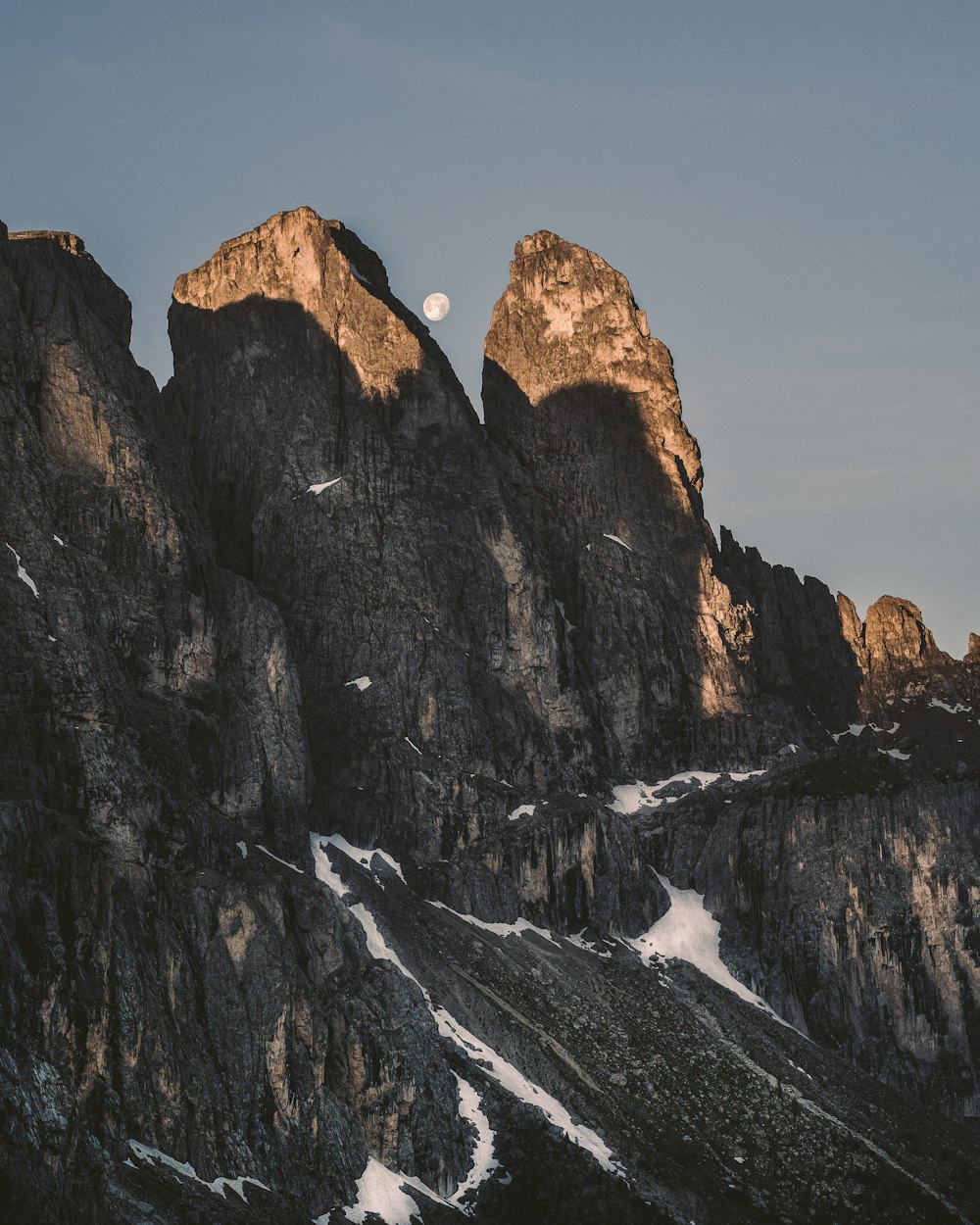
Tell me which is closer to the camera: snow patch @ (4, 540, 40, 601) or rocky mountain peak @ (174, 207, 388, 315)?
snow patch @ (4, 540, 40, 601)

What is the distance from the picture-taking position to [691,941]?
153m

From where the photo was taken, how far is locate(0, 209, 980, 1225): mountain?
10438cm

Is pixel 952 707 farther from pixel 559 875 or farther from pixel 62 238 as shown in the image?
pixel 62 238

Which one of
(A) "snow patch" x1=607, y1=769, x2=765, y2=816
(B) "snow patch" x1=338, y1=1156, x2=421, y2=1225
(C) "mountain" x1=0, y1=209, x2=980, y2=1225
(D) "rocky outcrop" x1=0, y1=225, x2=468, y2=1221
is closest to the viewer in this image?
(D) "rocky outcrop" x1=0, y1=225, x2=468, y2=1221

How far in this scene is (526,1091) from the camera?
117938 mm

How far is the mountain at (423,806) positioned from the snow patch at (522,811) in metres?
0.71

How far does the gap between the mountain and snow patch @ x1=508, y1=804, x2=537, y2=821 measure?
2.33 feet

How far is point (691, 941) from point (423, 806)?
89.8 ft

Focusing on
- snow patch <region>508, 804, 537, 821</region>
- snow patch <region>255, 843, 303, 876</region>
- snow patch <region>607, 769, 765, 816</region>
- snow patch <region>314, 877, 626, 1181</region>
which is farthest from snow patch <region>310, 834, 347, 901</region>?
snow patch <region>607, 769, 765, 816</region>

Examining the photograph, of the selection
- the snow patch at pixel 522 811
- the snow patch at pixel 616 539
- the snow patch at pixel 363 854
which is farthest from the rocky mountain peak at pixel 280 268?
the snow patch at pixel 363 854

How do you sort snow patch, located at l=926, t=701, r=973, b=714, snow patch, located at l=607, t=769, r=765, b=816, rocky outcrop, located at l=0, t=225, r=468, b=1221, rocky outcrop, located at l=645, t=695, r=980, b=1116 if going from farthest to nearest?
1. snow patch, located at l=926, t=701, r=973, b=714
2. snow patch, located at l=607, t=769, r=765, b=816
3. rocky outcrop, located at l=645, t=695, r=980, b=1116
4. rocky outcrop, located at l=0, t=225, r=468, b=1221

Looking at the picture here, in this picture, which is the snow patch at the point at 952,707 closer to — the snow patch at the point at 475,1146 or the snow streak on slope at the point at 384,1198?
the snow patch at the point at 475,1146

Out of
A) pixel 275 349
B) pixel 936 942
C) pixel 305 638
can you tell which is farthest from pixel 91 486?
pixel 936 942

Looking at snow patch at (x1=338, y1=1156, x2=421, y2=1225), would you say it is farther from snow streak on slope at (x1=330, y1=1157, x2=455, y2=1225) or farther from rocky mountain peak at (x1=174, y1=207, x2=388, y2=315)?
rocky mountain peak at (x1=174, y1=207, x2=388, y2=315)
